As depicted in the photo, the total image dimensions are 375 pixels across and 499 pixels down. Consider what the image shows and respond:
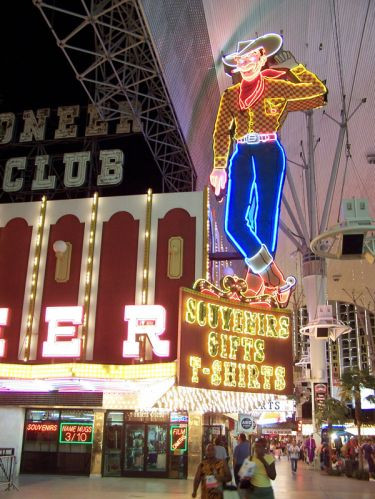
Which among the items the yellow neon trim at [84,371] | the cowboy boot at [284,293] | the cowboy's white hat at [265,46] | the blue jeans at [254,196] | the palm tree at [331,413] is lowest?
the palm tree at [331,413]

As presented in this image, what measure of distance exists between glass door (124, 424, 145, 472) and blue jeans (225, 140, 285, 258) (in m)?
7.20

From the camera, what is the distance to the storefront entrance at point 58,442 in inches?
780

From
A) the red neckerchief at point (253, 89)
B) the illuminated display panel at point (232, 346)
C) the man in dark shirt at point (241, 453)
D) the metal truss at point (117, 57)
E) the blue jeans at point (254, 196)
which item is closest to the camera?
the man in dark shirt at point (241, 453)

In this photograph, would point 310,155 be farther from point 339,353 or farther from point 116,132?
point 339,353

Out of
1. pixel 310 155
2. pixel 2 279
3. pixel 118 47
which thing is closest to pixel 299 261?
pixel 310 155

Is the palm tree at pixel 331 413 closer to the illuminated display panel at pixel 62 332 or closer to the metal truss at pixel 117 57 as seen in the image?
the metal truss at pixel 117 57

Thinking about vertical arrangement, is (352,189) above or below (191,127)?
above

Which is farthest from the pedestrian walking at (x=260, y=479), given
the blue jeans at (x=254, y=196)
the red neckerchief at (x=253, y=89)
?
the red neckerchief at (x=253, y=89)

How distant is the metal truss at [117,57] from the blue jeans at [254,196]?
6693mm

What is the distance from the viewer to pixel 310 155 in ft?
114

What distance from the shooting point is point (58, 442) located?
20000mm

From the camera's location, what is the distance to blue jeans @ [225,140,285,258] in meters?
19.1

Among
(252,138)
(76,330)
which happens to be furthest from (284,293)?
(76,330)

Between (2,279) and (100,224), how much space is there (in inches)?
161
